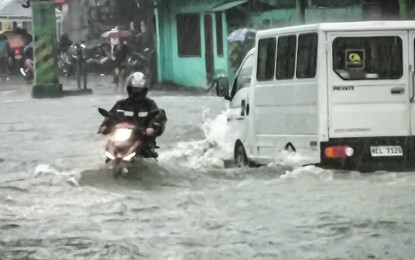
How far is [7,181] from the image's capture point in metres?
13.1

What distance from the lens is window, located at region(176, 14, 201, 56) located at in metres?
32.3

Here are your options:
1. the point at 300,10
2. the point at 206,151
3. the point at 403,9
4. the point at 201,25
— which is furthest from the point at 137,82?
the point at 201,25

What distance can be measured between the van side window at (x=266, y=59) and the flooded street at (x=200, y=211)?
1.13 metres

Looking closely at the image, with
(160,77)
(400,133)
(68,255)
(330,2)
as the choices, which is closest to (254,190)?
(400,133)

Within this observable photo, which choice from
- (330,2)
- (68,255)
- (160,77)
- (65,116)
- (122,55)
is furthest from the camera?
(160,77)

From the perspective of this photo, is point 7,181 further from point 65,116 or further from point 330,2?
point 330,2

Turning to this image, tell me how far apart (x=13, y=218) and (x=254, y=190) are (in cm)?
276

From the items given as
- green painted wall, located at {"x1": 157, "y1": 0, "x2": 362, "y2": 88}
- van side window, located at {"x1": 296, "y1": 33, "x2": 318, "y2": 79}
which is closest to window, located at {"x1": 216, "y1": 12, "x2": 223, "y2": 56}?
green painted wall, located at {"x1": 157, "y1": 0, "x2": 362, "y2": 88}

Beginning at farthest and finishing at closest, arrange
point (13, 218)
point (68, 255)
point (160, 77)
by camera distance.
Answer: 1. point (160, 77)
2. point (13, 218)
3. point (68, 255)

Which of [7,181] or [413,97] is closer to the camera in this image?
[413,97]

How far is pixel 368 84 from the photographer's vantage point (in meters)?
11.6

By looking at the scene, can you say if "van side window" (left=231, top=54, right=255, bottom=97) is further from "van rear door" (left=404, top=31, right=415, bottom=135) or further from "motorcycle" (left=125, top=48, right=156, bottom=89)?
"motorcycle" (left=125, top=48, right=156, bottom=89)

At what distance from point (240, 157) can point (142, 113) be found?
249 centimetres

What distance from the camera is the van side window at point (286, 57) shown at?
12.2 metres
